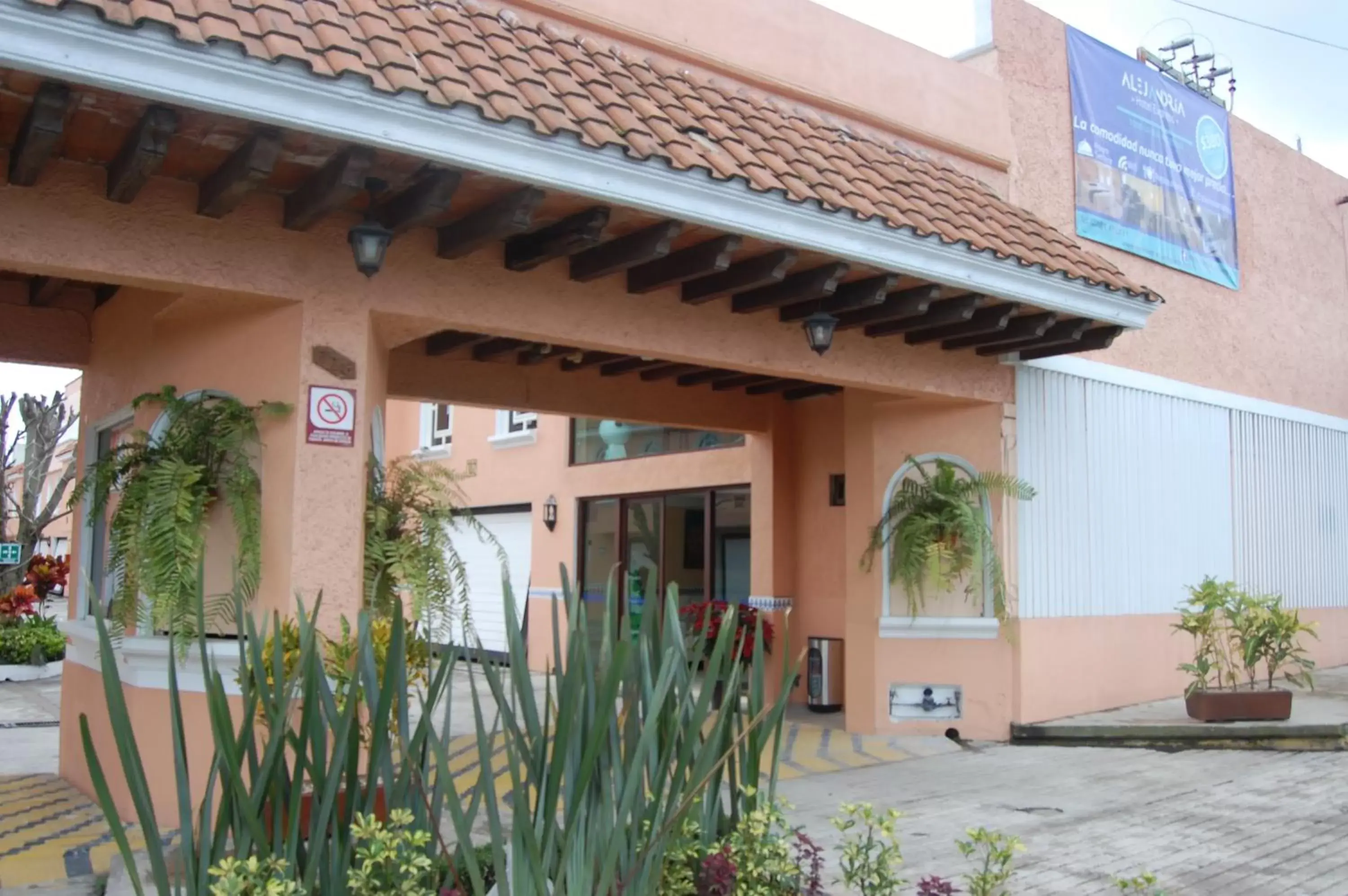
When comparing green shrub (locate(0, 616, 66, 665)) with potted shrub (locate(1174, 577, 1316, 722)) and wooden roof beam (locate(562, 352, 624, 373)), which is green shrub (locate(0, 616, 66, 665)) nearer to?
wooden roof beam (locate(562, 352, 624, 373))

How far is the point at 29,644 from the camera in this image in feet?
44.9

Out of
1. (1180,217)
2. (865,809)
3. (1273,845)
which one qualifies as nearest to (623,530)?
(1180,217)

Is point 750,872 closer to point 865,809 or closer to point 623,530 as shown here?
point 865,809

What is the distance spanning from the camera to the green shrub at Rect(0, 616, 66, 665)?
13594mm

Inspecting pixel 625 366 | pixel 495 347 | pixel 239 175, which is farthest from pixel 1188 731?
pixel 239 175

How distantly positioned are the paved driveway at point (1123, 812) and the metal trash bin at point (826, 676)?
1908 millimetres

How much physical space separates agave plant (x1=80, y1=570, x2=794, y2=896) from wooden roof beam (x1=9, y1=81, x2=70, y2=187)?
2449mm

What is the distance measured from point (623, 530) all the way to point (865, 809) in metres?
9.82

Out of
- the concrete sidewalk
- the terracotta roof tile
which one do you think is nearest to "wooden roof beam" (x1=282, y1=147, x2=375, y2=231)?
the terracotta roof tile

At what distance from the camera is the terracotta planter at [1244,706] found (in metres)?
7.95

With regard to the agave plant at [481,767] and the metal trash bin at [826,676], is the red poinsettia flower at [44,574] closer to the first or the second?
the metal trash bin at [826,676]

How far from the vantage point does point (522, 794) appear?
8.17ft

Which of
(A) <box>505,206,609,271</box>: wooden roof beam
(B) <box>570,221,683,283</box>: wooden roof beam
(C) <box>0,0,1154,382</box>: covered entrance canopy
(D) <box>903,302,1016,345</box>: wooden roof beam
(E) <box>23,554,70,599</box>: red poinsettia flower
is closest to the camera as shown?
(C) <box>0,0,1154,382</box>: covered entrance canopy

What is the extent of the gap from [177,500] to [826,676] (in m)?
6.27
